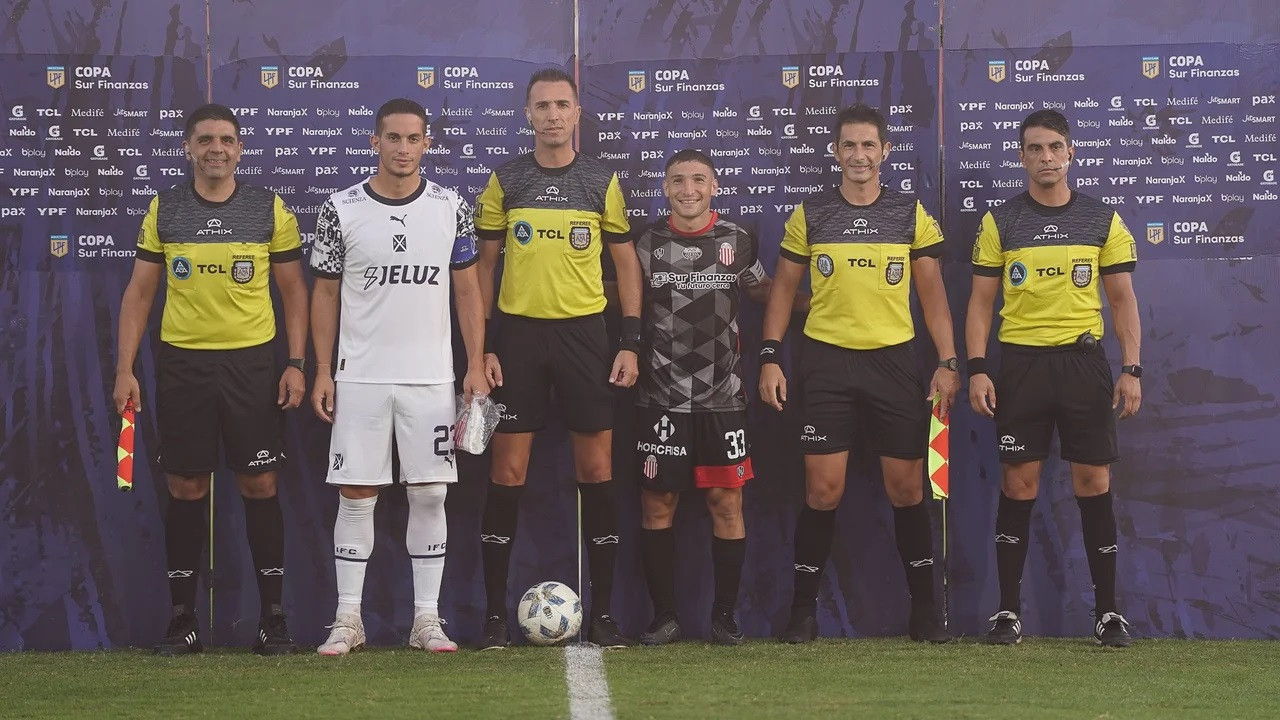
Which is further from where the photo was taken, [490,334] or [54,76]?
[54,76]

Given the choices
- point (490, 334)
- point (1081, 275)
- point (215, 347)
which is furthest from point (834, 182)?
point (215, 347)

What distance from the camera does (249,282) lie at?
598cm

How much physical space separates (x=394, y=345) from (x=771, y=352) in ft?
5.24

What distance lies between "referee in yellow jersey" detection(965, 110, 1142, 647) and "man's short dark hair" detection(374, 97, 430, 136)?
7.99ft

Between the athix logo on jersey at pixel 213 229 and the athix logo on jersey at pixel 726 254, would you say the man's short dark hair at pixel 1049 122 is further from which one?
the athix logo on jersey at pixel 213 229

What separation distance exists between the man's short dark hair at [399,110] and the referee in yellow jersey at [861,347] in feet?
5.34

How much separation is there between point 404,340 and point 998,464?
2732 millimetres

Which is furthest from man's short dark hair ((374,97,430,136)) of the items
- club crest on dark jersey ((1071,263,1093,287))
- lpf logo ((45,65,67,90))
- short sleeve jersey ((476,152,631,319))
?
club crest on dark jersey ((1071,263,1093,287))

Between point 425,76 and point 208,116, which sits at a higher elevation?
point 425,76

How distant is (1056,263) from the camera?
6086 millimetres

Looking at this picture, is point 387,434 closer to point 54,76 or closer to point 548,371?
point 548,371

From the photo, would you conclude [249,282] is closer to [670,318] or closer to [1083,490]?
[670,318]

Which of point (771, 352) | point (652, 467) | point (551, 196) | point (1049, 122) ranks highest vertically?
point (1049, 122)

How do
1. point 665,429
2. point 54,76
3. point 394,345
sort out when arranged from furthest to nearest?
point 54,76 < point 665,429 < point 394,345
